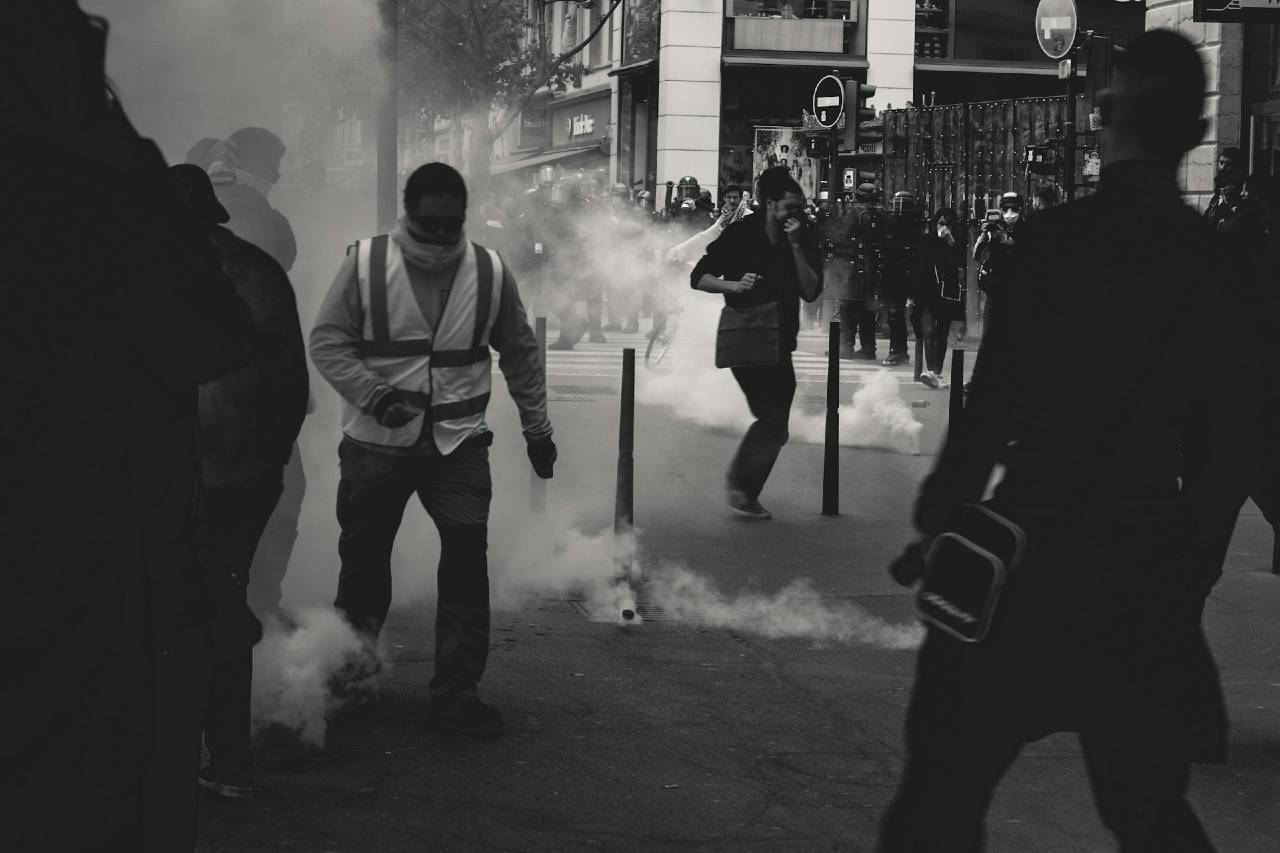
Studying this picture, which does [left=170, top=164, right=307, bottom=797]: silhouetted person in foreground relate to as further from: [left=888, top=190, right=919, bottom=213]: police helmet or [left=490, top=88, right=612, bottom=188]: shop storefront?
[left=490, top=88, right=612, bottom=188]: shop storefront

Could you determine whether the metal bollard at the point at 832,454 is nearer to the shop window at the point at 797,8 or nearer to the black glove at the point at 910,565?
the black glove at the point at 910,565

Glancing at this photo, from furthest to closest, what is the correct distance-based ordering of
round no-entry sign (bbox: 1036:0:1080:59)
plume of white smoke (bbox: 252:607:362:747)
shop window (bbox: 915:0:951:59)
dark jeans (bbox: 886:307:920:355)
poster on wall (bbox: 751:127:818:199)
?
shop window (bbox: 915:0:951:59)
poster on wall (bbox: 751:127:818:199)
dark jeans (bbox: 886:307:920:355)
round no-entry sign (bbox: 1036:0:1080:59)
plume of white smoke (bbox: 252:607:362:747)

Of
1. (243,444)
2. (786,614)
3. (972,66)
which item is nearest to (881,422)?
(786,614)

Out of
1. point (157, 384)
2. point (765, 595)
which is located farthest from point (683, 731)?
point (157, 384)

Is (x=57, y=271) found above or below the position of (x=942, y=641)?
above

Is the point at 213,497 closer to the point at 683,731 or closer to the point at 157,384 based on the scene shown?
the point at 683,731

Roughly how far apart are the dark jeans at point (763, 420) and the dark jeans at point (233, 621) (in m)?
5.16

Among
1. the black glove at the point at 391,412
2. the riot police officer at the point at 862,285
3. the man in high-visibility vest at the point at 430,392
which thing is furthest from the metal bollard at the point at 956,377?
the riot police officer at the point at 862,285

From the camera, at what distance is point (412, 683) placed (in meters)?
6.10

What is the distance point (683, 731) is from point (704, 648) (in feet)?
4.15

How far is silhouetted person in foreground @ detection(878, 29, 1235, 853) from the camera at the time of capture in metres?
2.86

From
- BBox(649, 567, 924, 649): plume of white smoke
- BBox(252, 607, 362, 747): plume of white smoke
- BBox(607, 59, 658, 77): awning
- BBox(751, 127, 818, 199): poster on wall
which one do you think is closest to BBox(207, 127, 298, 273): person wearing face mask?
BBox(252, 607, 362, 747): plume of white smoke

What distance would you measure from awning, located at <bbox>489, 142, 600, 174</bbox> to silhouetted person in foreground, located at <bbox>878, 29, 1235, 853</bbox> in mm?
44236

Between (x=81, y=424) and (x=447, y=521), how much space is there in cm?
347
